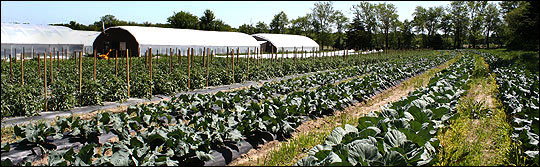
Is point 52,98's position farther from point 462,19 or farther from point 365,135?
point 462,19

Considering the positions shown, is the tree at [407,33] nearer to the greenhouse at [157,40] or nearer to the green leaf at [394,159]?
the greenhouse at [157,40]

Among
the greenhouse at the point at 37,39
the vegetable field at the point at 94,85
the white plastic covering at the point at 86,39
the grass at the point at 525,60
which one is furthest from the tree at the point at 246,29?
the vegetable field at the point at 94,85

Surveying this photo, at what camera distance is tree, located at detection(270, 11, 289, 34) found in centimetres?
6842

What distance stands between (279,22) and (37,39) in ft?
154

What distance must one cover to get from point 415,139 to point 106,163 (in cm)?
357

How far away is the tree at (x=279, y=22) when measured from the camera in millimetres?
68419

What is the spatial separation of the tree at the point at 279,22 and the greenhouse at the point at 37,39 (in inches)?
A: 1601

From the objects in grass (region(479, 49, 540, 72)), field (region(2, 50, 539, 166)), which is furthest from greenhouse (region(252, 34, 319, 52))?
field (region(2, 50, 539, 166))

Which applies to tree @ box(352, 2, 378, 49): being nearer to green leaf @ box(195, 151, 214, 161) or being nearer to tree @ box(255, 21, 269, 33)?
tree @ box(255, 21, 269, 33)

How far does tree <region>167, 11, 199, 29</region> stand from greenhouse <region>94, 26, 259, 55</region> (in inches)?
756

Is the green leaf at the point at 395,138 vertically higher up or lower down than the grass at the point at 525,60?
lower down

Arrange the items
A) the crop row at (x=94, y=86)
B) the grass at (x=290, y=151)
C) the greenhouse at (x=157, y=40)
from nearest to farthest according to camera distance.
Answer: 1. the grass at (x=290, y=151)
2. the crop row at (x=94, y=86)
3. the greenhouse at (x=157, y=40)

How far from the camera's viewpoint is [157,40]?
29.6 m

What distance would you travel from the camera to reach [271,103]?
6660 mm
